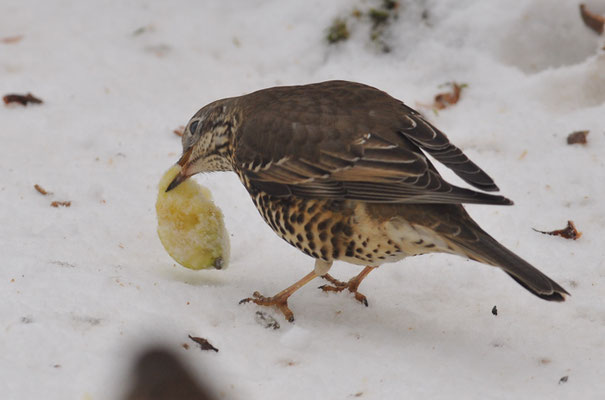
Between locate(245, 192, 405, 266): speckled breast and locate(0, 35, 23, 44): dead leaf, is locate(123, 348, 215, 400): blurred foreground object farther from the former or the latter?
locate(0, 35, 23, 44): dead leaf

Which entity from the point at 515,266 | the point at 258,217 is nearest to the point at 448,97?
the point at 258,217

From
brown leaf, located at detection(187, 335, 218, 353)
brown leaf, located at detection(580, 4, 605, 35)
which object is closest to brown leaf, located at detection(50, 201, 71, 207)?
brown leaf, located at detection(187, 335, 218, 353)

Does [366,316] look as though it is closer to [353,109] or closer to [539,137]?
[353,109]

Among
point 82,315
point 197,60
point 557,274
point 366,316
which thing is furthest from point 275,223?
point 197,60

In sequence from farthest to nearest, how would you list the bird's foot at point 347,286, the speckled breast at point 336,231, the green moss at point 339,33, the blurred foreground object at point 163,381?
1. the green moss at point 339,33
2. the bird's foot at point 347,286
3. the speckled breast at point 336,231
4. the blurred foreground object at point 163,381

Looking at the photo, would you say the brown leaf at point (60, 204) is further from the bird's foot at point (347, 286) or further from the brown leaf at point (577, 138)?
the brown leaf at point (577, 138)

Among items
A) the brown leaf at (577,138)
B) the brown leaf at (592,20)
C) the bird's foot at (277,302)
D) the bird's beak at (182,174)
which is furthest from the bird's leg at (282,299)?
the brown leaf at (592,20)

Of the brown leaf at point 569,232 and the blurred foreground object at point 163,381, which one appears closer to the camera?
the blurred foreground object at point 163,381
